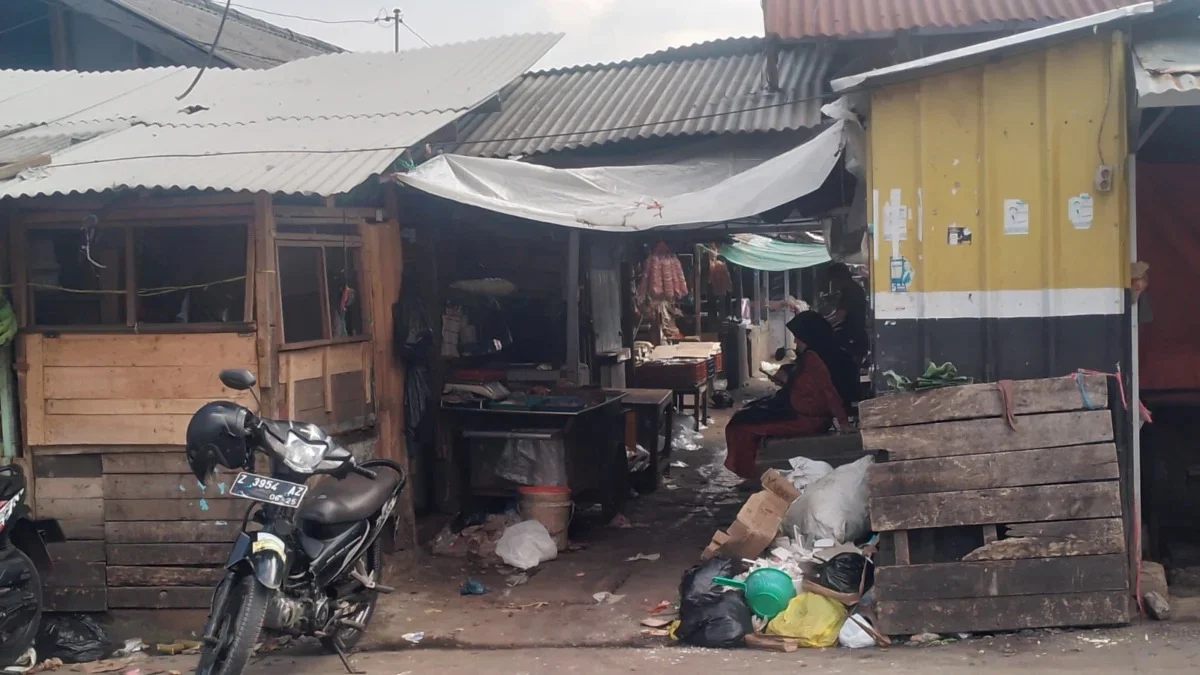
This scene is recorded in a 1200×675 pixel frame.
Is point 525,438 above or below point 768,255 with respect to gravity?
below

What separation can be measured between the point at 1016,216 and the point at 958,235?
0.29m

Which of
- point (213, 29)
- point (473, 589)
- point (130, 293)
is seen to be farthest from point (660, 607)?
point (213, 29)

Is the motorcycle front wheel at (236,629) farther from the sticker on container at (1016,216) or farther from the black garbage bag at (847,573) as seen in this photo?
the sticker on container at (1016,216)

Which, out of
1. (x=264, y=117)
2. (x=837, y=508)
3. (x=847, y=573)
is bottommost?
(x=847, y=573)

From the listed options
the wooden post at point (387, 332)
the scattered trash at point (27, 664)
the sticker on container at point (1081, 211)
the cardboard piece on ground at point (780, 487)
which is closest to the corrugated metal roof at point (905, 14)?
the sticker on container at point (1081, 211)

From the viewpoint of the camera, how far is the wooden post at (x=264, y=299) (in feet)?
19.1

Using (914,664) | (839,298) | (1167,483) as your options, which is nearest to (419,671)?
(914,664)

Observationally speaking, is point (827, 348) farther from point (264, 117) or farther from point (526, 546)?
point (264, 117)

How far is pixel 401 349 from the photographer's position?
23.1 feet

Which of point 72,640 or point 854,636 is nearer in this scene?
point 854,636

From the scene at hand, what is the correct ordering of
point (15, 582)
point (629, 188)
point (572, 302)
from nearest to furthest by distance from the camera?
point (15, 582) < point (629, 188) < point (572, 302)

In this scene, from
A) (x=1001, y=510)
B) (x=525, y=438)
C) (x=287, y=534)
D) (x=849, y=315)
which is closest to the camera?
(x=287, y=534)

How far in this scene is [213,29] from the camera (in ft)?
41.2

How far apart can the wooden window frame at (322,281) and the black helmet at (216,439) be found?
1.13 m
